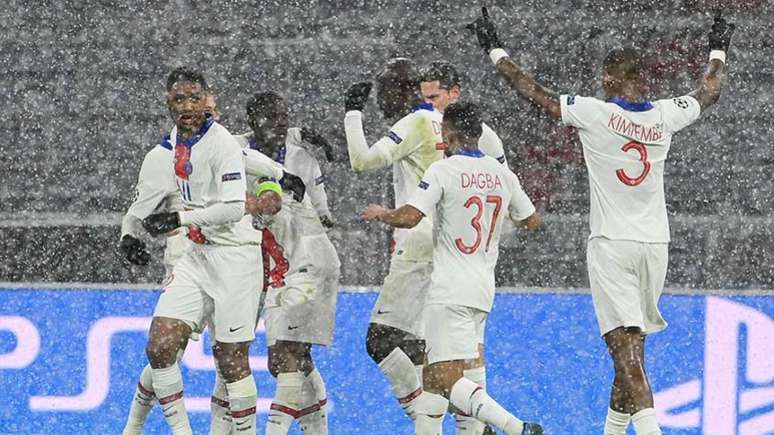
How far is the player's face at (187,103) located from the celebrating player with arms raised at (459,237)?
79cm

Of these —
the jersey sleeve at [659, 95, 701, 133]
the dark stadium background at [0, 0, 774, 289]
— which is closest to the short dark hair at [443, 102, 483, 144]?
the jersey sleeve at [659, 95, 701, 133]

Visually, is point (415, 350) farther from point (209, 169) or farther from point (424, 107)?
point (209, 169)

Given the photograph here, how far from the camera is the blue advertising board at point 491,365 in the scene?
8.27 meters

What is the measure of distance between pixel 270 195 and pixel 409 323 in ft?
3.22

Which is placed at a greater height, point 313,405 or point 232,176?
point 232,176

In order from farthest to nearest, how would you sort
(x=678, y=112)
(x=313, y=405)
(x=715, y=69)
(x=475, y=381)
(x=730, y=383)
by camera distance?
(x=730, y=383)
(x=313, y=405)
(x=715, y=69)
(x=475, y=381)
(x=678, y=112)

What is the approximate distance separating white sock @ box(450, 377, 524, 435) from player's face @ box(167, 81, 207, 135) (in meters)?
1.48

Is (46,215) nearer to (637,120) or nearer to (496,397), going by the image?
(496,397)

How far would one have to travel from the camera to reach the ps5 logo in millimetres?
8219

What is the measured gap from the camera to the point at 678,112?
6531 mm

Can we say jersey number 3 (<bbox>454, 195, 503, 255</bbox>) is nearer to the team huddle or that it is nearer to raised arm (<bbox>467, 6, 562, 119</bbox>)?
the team huddle

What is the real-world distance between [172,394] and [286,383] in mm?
800

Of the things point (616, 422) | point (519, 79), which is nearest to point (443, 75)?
point (519, 79)

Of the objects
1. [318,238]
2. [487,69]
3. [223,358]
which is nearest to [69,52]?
[487,69]
